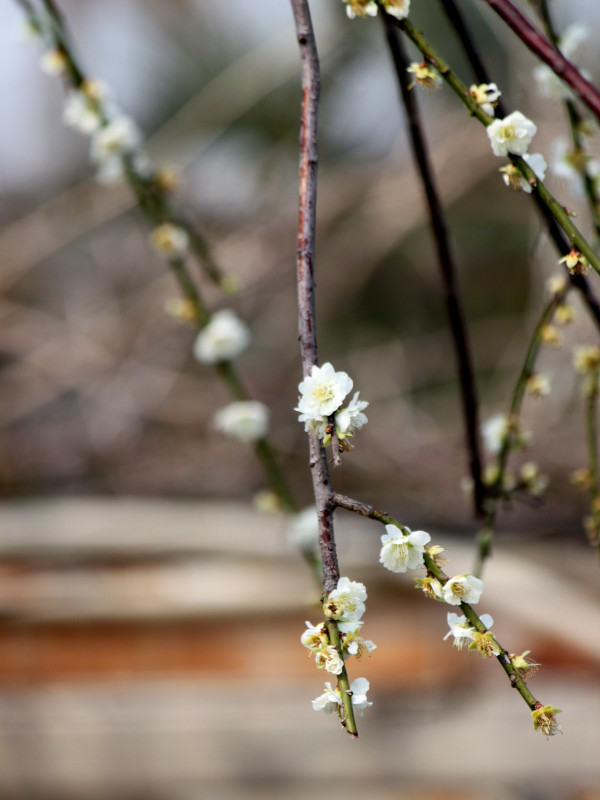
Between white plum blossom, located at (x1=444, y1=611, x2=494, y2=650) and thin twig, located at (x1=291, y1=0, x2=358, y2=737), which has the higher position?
thin twig, located at (x1=291, y1=0, x2=358, y2=737)

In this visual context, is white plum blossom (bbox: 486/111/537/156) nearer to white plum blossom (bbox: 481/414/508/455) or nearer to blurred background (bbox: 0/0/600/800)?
white plum blossom (bbox: 481/414/508/455)

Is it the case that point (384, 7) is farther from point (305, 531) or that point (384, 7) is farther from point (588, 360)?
point (305, 531)

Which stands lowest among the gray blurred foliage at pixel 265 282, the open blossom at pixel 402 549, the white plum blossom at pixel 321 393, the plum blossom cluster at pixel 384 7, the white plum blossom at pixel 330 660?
the white plum blossom at pixel 330 660

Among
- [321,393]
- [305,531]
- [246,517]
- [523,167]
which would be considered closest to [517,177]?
[523,167]

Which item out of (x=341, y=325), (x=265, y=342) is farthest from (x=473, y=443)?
(x=341, y=325)

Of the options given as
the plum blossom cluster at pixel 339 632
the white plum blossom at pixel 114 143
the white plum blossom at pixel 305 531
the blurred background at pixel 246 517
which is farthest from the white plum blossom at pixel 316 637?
the blurred background at pixel 246 517

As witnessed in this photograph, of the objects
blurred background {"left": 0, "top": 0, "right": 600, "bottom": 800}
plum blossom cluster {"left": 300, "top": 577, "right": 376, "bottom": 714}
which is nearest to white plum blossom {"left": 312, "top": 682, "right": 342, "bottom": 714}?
plum blossom cluster {"left": 300, "top": 577, "right": 376, "bottom": 714}

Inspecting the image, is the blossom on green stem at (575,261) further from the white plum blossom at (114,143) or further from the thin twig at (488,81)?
the white plum blossom at (114,143)
